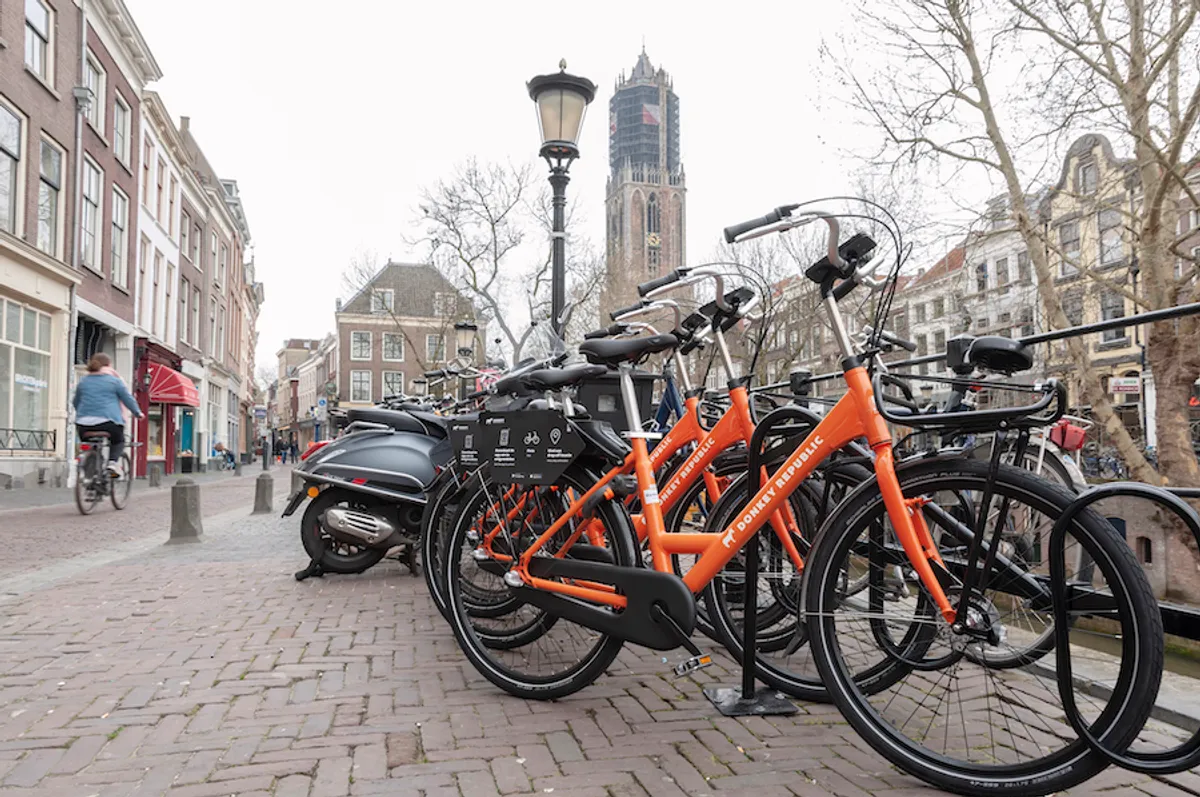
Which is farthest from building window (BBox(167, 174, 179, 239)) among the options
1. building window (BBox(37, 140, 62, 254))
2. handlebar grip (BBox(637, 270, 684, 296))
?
handlebar grip (BBox(637, 270, 684, 296))

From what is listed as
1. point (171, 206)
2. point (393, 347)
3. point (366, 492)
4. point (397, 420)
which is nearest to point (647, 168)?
point (393, 347)

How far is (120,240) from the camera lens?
21.8 m

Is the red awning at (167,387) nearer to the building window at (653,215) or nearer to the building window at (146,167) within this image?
the building window at (146,167)

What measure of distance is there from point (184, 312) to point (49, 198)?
14.2m

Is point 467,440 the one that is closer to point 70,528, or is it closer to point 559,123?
point 559,123

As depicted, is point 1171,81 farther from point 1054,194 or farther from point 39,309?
point 39,309

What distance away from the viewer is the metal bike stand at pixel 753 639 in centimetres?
285

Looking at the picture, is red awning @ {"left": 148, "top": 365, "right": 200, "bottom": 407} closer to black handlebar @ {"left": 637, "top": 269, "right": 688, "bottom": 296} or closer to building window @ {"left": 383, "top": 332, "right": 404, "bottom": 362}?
black handlebar @ {"left": 637, "top": 269, "right": 688, "bottom": 296}

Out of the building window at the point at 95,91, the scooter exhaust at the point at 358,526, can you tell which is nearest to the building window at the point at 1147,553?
the scooter exhaust at the point at 358,526

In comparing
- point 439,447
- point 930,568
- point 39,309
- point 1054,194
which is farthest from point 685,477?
point 39,309

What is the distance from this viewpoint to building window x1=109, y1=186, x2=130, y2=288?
21.2 m

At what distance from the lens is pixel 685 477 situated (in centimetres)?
351

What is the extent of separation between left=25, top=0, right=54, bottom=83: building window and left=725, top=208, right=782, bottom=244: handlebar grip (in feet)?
60.3

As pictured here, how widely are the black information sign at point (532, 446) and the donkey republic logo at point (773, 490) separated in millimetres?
671
